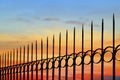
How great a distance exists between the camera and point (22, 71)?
14484 mm

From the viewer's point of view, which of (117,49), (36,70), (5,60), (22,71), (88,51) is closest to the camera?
(117,49)

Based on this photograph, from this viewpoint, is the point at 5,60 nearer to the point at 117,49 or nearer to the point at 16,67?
the point at 16,67

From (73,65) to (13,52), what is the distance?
4591 millimetres

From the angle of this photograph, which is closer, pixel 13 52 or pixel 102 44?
pixel 102 44

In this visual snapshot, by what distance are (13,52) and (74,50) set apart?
178 inches

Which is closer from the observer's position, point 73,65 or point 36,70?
point 73,65

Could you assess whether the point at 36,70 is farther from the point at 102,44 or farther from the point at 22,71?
the point at 102,44

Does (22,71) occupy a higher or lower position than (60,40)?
lower

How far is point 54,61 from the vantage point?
12.1m

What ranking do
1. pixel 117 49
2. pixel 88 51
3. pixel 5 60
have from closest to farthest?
pixel 117 49 → pixel 88 51 → pixel 5 60

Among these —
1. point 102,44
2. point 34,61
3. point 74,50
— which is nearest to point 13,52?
point 34,61

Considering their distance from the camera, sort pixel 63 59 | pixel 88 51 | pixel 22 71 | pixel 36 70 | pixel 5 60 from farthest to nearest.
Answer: pixel 5 60 → pixel 22 71 → pixel 36 70 → pixel 63 59 → pixel 88 51

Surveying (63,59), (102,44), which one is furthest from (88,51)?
(63,59)

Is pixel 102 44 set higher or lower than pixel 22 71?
higher
